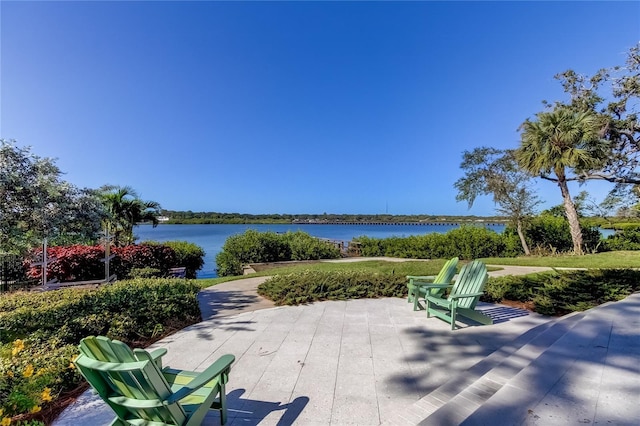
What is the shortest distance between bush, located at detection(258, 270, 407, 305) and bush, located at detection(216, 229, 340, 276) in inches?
261

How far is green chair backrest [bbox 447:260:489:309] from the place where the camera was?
4.46m

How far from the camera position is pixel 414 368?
10.0 feet

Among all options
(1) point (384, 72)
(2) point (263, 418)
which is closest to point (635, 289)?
(2) point (263, 418)

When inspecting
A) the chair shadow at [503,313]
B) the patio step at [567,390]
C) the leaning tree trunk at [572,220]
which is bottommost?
the chair shadow at [503,313]

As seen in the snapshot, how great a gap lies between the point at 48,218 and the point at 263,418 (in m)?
5.10

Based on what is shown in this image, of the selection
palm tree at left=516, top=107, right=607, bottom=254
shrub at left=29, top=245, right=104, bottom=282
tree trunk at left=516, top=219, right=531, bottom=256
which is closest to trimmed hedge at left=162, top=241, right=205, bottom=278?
shrub at left=29, top=245, right=104, bottom=282

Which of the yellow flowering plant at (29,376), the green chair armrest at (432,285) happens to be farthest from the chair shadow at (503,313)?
the yellow flowering plant at (29,376)

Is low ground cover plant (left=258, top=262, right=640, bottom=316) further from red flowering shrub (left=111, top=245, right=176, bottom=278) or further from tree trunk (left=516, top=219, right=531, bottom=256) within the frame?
tree trunk (left=516, top=219, right=531, bottom=256)

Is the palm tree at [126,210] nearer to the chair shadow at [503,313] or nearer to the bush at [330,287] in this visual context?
the bush at [330,287]

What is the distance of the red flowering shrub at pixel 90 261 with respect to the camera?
8.30 meters

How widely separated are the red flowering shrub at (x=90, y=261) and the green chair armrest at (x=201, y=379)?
314 inches

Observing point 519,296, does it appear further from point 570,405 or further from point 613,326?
point 570,405

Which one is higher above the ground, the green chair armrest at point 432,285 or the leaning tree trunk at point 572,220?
the leaning tree trunk at point 572,220

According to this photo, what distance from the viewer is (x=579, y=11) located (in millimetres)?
8172
